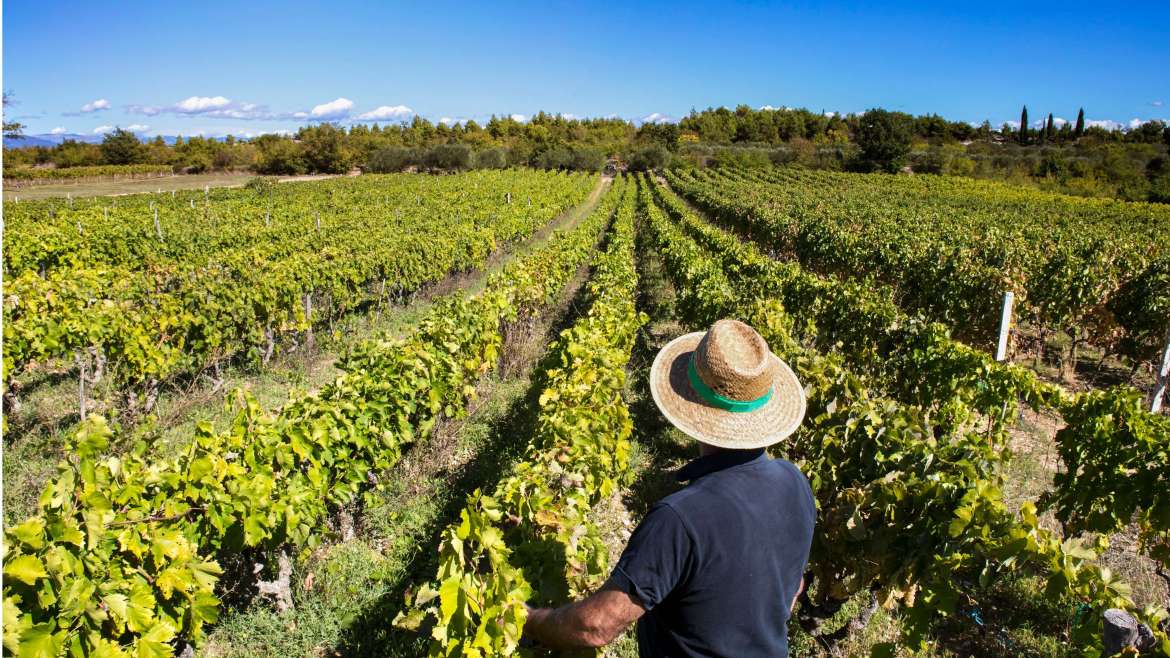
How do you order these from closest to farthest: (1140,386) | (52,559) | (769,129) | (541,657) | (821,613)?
(52,559) → (541,657) → (821,613) → (1140,386) → (769,129)

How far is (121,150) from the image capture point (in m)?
78.4

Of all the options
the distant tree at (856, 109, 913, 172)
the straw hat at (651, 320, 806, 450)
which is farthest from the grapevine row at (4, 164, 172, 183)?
the distant tree at (856, 109, 913, 172)

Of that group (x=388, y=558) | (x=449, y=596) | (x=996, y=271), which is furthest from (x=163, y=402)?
(x=996, y=271)

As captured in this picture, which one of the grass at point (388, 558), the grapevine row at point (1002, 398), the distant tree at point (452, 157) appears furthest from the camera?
the distant tree at point (452, 157)

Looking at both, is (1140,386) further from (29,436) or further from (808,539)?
(29,436)

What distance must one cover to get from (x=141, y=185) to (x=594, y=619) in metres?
75.5

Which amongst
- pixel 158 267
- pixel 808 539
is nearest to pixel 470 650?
pixel 808 539

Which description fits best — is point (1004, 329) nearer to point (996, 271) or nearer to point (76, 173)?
point (996, 271)

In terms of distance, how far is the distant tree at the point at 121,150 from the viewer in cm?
7806

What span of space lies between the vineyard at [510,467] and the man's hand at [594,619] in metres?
0.33

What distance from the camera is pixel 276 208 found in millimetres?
28125

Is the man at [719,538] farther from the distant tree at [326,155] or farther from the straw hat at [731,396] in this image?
→ the distant tree at [326,155]

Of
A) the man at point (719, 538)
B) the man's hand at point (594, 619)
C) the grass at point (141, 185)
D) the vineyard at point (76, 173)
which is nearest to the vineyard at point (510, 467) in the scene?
the man's hand at point (594, 619)

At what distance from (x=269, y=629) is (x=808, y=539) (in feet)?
12.0
